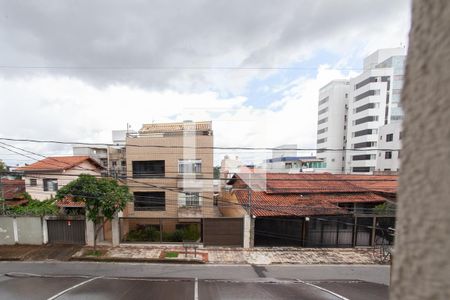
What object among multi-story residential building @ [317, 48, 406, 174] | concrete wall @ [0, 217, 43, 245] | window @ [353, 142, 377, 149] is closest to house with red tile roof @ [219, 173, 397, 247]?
concrete wall @ [0, 217, 43, 245]

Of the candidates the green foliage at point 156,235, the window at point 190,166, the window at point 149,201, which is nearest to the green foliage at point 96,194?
the green foliage at point 156,235

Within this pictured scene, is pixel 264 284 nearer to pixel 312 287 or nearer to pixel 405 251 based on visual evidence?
pixel 312 287

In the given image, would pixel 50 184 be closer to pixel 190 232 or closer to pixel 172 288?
pixel 190 232

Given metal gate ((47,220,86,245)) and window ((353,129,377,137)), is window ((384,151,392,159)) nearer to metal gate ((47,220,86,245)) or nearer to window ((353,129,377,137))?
window ((353,129,377,137))

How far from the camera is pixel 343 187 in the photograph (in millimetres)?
15047

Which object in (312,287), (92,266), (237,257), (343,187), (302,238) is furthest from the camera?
(343,187)

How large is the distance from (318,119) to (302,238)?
120ft

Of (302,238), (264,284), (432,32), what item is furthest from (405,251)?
(302,238)

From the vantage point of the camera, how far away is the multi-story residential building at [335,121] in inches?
1524

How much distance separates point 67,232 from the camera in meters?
11.3

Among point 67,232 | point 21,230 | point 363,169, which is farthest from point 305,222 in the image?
point 363,169

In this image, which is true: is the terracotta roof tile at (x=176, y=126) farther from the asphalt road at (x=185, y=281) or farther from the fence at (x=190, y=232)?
the asphalt road at (x=185, y=281)

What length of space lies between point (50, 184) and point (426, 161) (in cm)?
2273

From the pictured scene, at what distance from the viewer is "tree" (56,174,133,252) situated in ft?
31.2
